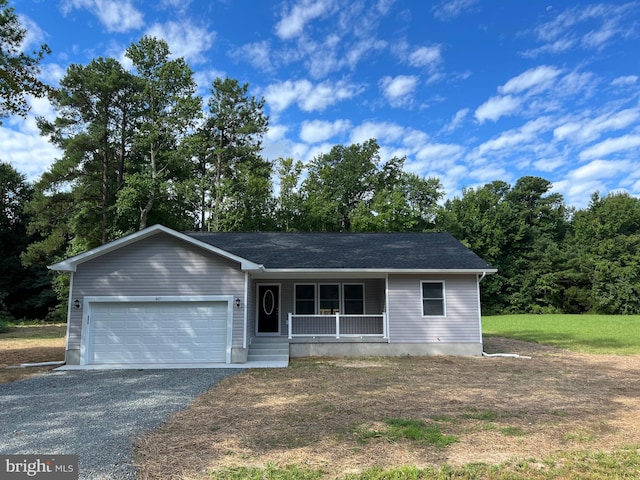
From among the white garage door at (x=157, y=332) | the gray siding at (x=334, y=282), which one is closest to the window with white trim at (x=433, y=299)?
the gray siding at (x=334, y=282)

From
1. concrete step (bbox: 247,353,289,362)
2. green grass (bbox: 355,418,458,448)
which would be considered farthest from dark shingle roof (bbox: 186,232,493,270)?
green grass (bbox: 355,418,458,448)

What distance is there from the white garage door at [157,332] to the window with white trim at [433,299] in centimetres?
608

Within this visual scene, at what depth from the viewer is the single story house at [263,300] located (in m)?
11.4

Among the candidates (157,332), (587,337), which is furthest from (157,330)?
(587,337)

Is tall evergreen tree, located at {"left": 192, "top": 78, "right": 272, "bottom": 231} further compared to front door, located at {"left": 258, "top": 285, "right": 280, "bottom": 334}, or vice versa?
tall evergreen tree, located at {"left": 192, "top": 78, "right": 272, "bottom": 231}

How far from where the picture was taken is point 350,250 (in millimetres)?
14789

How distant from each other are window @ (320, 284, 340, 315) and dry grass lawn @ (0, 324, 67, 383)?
8.10 meters

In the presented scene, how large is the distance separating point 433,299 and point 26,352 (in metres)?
13.6

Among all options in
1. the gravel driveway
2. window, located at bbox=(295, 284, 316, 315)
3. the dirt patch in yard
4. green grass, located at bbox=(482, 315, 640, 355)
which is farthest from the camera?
green grass, located at bbox=(482, 315, 640, 355)

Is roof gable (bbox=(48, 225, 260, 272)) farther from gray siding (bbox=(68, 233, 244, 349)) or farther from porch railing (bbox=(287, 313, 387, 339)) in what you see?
porch railing (bbox=(287, 313, 387, 339))

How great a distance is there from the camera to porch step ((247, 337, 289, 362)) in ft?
38.8

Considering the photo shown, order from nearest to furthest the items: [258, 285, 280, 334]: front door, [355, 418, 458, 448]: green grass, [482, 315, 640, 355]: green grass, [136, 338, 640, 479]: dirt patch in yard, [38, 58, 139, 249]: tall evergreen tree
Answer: [136, 338, 640, 479]: dirt patch in yard, [355, 418, 458, 448]: green grass, [258, 285, 280, 334]: front door, [482, 315, 640, 355]: green grass, [38, 58, 139, 249]: tall evergreen tree

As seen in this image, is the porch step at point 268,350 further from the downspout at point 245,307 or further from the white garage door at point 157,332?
the white garage door at point 157,332

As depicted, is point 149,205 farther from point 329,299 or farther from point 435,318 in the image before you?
point 435,318
